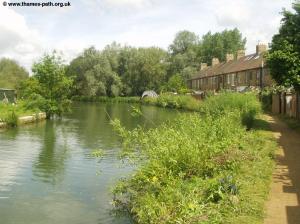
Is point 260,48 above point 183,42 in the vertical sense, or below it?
below

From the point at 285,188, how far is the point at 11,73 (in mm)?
98286

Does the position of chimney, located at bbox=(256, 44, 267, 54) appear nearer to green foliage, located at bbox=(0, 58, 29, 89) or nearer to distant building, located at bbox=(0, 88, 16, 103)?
distant building, located at bbox=(0, 88, 16, 103)

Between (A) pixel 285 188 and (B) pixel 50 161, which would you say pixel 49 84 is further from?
(A) pixel 285 188

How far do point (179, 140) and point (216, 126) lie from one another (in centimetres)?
393

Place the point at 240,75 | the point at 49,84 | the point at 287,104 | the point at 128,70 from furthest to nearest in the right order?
the point at 128,70
the point at 240,75
the point at 49,84
the point at 287,104

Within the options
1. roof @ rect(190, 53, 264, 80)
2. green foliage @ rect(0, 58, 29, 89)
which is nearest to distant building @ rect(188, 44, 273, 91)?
roof @ rect(190, 53, 264, 80)

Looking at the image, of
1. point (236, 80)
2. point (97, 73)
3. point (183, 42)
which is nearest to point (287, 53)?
point (236, 80)

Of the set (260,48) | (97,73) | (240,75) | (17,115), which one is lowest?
(17,115)

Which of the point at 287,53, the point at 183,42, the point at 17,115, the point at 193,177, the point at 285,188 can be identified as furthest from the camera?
the point at 183,42

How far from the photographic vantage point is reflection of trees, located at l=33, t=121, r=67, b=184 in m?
17.1

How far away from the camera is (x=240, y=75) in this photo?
66938 mm

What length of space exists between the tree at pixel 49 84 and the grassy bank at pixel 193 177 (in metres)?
28.8

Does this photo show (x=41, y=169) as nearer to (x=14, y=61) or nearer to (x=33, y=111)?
(x=33, y=111)

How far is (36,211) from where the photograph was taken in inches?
495
